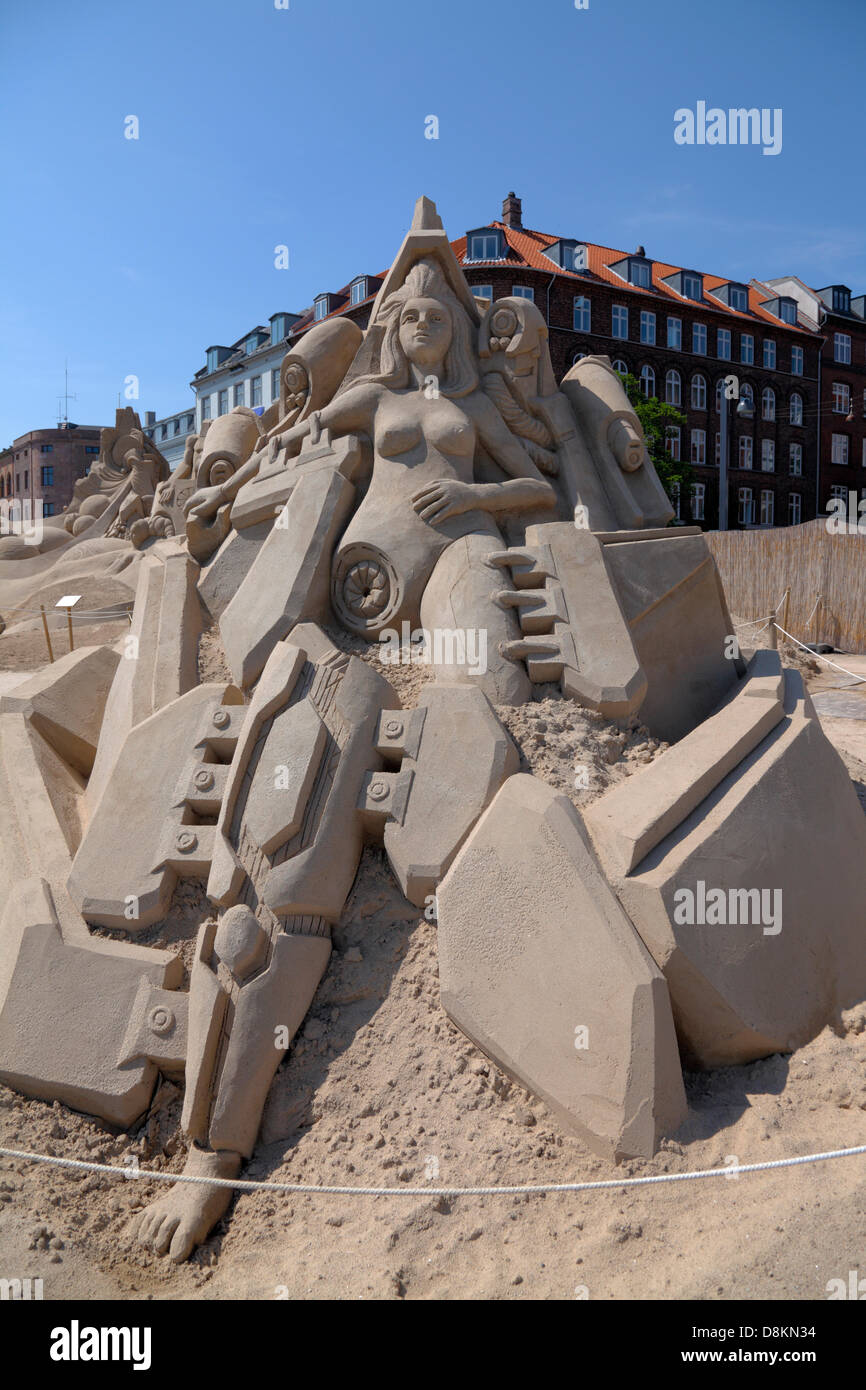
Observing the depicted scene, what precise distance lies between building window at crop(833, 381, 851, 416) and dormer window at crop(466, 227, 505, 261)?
13.5 metres

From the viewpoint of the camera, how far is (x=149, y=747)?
398 cm

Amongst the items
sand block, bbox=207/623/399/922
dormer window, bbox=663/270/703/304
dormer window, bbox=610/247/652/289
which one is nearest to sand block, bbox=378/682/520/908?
sand block, bbox=207/623/399/922

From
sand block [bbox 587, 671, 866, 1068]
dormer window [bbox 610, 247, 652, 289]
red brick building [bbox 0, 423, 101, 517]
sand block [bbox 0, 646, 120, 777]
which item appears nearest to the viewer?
sand block [bbox 587, 671, 866, 1068]

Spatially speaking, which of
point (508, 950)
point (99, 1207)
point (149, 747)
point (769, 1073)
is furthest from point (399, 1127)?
point (149, 747)

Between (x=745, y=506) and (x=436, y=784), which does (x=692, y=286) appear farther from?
(x=436, y=784)

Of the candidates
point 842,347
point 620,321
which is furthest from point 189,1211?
point 842,347

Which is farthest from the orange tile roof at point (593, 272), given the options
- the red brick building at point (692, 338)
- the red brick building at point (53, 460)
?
the red brick building at point (53, 460)

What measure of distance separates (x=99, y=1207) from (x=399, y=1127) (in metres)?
0.95

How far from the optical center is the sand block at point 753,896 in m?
3.12

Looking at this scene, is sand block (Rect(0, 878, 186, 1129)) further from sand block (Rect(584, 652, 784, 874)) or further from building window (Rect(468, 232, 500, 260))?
building window (Rect(468, 232, 500, 260))

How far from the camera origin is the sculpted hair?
15.8ft

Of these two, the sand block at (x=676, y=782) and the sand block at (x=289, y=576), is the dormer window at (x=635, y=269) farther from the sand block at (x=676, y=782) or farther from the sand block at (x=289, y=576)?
the sand block at (x=676, y=782)

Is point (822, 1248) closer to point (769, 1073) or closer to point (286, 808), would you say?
point (769, 1073)

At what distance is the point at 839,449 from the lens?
31.8 meters
